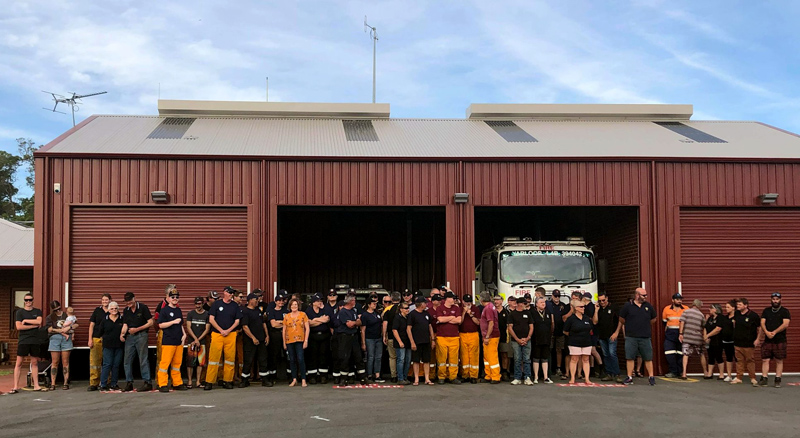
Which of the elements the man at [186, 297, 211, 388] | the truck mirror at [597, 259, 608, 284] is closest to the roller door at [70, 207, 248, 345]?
the man at [186, 297, 211, 388]

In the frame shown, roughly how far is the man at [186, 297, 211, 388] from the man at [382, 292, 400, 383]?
11.3 ft

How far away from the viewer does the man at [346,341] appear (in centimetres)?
1491

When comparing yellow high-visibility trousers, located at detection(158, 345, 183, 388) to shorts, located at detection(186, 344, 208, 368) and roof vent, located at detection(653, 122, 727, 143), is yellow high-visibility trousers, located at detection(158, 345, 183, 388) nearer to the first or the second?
shorts, located at detection(186, 344, 208, 368)

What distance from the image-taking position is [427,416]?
34.8ft

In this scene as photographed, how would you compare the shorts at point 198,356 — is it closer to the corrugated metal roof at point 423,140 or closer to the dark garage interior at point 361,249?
the corrugated metal roof at point 423,140

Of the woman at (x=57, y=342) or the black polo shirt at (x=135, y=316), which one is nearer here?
the black polo shirt at (x=135, y=316)

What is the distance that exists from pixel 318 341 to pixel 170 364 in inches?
111

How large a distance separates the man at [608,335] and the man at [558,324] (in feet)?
2.41

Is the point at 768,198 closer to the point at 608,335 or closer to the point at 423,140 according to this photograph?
the point at 608,335

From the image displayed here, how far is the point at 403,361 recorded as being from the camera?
15.1 metres

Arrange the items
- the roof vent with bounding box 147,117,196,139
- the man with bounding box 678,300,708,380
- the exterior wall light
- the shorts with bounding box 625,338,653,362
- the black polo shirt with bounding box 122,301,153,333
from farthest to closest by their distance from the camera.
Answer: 1. the roof vent with bounding box 147,117,196,139
2. the exterior wall light
3. the man with bounding box 678,300,708,380
4. the shorts with bounding box 625,338,653,362
5. the black polo shirt with bounding box 122,301,153,333

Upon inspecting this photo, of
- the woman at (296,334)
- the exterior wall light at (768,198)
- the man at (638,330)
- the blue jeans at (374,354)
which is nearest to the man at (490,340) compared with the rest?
the blue jeans at (374,354)

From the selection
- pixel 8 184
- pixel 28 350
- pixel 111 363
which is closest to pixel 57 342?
pixel 28 350

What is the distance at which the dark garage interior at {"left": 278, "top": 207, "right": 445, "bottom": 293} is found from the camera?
24.3m
